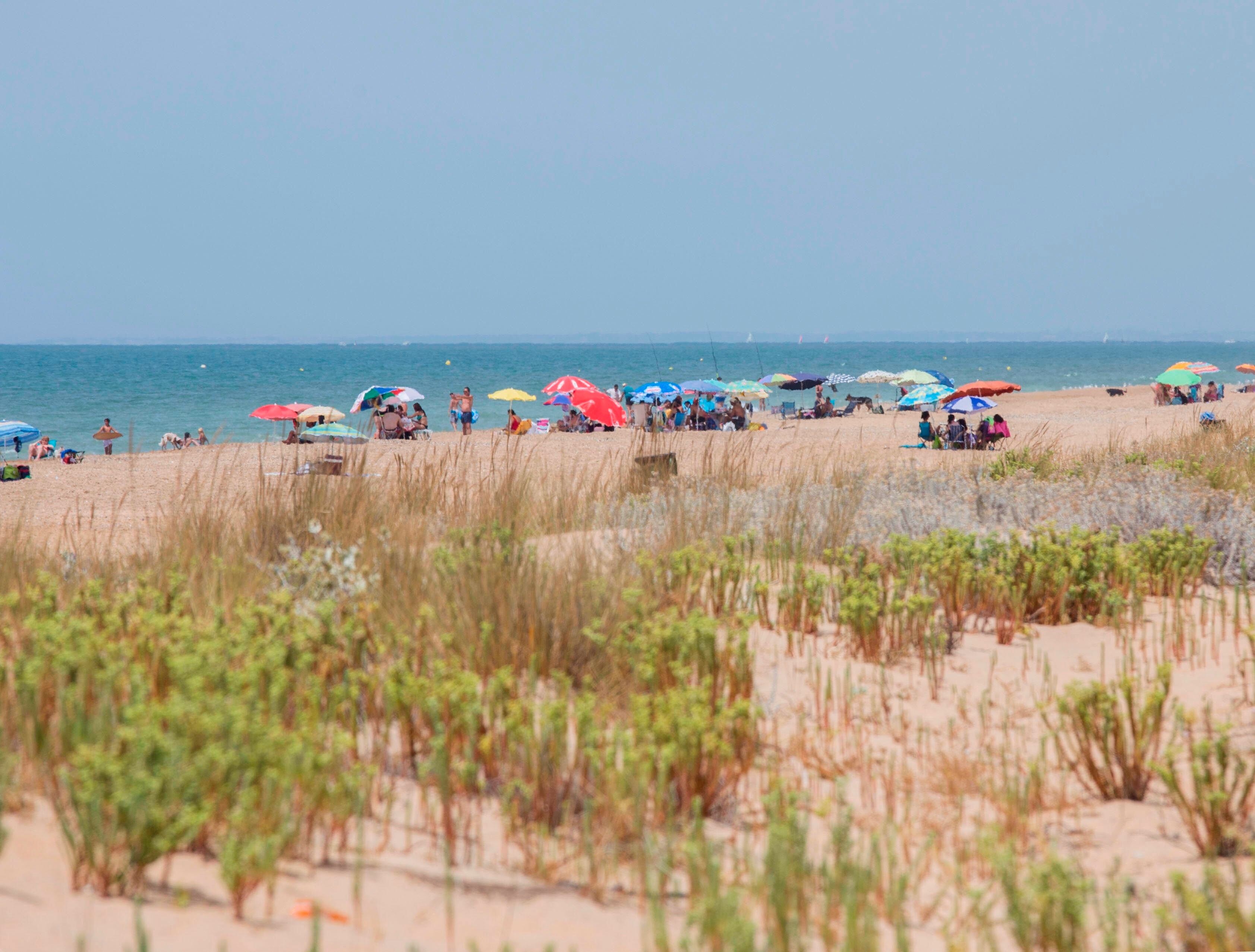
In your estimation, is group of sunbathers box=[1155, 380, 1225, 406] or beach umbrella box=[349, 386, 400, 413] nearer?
beach umbrella box=[349, 386, 400, 413]

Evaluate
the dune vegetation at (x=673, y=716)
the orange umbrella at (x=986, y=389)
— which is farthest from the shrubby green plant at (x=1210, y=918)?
the orange umbrella at (x=986, y=389)

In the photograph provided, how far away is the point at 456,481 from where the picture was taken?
641cm

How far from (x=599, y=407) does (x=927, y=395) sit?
28.2ft

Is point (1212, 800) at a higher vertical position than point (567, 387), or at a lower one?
lower

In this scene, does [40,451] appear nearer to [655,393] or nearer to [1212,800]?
[655,393]

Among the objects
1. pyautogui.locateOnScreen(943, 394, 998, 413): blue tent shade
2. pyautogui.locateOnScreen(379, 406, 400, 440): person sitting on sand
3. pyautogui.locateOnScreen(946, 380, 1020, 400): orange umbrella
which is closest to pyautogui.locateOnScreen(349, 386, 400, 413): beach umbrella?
pyautogui.locateOnScreen(379, 406, 400, 440): person sitting on sand

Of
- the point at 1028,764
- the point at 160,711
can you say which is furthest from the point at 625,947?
the point at 1028,764

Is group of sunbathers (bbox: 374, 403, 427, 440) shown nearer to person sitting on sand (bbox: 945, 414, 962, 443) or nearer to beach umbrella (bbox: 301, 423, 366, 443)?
beach umbrella (bbox: 301, 423, 366, 443)

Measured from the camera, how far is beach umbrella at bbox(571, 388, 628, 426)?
2070cm

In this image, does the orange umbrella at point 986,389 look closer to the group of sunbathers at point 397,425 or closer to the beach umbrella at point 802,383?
the beach umbrella at point 802,383

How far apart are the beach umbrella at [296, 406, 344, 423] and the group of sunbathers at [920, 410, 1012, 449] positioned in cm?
1367

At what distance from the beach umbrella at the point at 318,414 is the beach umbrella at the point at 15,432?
5403 millimetres

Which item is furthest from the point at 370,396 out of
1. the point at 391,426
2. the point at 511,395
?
the point at 511,395

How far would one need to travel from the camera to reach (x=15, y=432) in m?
20.2
